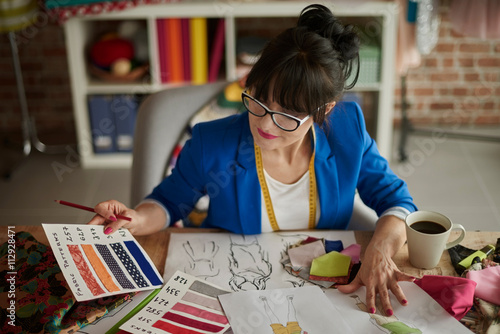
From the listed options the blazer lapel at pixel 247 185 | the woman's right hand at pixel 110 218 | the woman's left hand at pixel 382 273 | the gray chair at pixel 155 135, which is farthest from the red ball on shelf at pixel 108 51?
the woman's left hand at pixel 382 273

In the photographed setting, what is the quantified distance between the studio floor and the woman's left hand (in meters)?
1.55

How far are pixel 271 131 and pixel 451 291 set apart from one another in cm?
49

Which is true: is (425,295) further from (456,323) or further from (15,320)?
(15,320)

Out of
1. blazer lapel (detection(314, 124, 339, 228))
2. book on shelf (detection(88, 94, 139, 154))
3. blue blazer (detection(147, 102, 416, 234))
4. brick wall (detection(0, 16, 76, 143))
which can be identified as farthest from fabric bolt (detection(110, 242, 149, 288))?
brick wall (detection(0, 16, 76, 143))

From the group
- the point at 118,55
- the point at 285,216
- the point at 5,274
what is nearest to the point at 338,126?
the point at 285,216

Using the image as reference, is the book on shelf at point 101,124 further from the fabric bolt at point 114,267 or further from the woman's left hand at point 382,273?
the woman's left hand at point 382,273

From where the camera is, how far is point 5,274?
1091mm

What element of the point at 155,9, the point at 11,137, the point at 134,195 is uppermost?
the point at 155,9

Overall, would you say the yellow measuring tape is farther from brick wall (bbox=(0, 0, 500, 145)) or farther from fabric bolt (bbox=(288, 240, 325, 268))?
brick wall (bbox=(0, 0, 500, 145))

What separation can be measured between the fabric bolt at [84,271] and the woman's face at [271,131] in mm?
455

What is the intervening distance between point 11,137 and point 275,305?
9.74 feet

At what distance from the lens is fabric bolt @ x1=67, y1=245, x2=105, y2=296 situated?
3.42 ft

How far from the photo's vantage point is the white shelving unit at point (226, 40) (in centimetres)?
284

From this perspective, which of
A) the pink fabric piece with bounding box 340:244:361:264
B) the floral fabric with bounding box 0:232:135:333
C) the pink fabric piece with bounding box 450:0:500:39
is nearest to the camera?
the floral fabric with bounding box 0:232:135:333
